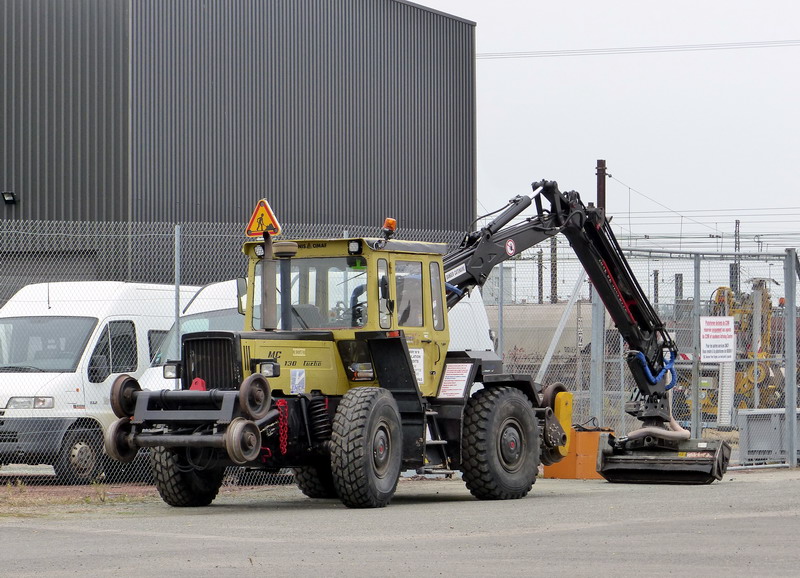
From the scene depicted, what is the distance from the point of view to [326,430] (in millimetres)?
12484

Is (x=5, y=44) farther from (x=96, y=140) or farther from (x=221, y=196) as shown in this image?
(x=221, y=196)

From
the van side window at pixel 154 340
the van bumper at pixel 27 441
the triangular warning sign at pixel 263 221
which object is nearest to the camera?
the triangular warning sign at pixel 263 221

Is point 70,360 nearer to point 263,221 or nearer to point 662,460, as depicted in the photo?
point 263,221

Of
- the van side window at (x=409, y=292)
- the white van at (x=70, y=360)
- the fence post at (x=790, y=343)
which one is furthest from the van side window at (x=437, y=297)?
the fence post at (x=790, y=343)

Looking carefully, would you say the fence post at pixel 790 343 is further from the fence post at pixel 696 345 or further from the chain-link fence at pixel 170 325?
the fence post at pixel 696 345

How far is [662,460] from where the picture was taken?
15.5m

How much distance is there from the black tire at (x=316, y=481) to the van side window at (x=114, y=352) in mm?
3033

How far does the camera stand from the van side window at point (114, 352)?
626 inches

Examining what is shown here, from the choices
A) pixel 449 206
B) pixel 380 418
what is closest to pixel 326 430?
pixel 380 418

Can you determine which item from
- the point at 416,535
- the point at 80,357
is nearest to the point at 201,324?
the point at 80,357

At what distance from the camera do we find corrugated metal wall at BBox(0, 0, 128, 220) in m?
28.1

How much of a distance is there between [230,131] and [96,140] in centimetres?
353

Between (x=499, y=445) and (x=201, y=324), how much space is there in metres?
4.56

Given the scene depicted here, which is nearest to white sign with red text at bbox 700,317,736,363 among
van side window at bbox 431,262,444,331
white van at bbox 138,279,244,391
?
van side window at bbox 431,262,444,331
